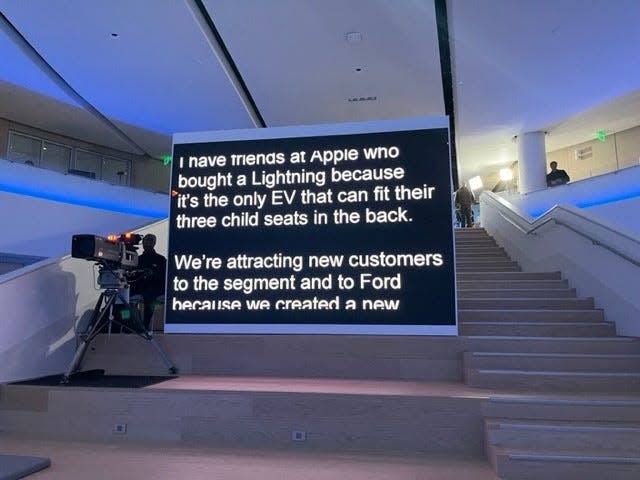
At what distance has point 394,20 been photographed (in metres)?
7.13

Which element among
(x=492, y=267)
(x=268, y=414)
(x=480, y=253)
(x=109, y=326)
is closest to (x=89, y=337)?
(x=109, y=326)

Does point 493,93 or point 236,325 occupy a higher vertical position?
point 493,93

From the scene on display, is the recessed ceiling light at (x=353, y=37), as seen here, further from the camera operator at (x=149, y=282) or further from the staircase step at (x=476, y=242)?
the camera operator at (x=149, y=282)

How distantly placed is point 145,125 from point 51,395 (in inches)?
374

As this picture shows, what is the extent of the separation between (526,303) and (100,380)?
12.0 ft

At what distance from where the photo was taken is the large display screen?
311cm

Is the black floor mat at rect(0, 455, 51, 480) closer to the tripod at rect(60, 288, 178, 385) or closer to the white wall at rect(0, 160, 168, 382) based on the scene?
the tripod at rect(60, 288, 178, 385)

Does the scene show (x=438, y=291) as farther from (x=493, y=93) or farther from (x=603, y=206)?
(x=493, y=93)

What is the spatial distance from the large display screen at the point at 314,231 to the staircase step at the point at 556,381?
1.26 feet

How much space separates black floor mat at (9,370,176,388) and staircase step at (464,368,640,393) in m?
2.27

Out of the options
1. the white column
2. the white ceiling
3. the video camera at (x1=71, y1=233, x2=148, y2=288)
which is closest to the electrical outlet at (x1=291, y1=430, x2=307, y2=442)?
the video camera at (x1=71, y1=233, x2=148, y2=288)

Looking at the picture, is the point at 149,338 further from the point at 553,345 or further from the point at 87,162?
the point at 87,162

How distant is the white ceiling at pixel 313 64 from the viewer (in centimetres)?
684

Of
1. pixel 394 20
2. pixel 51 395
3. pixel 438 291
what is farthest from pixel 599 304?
pixel 394 20
